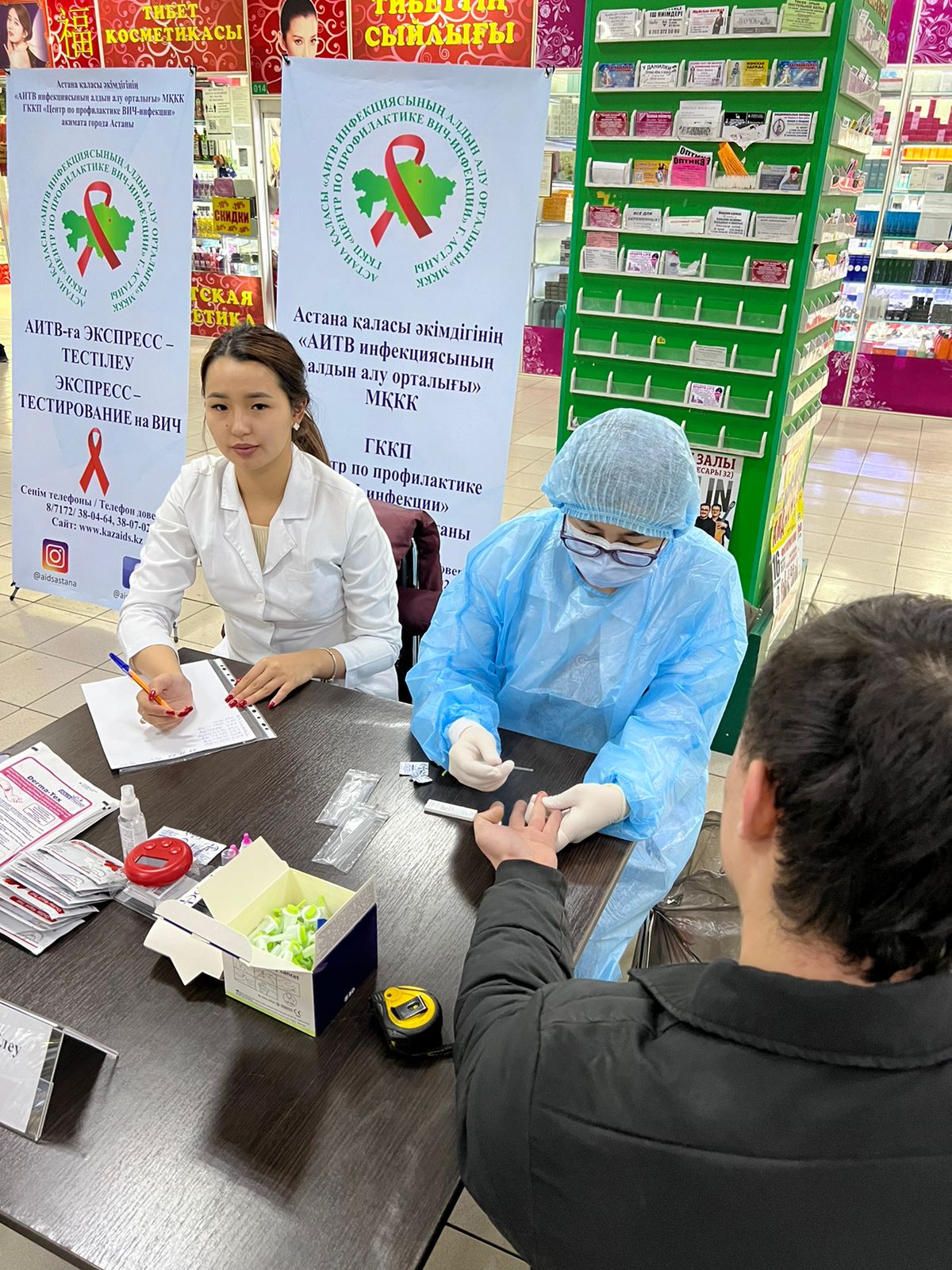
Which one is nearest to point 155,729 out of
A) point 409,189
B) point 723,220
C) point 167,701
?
point 167,701

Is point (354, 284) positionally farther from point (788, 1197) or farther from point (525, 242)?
point (788, 1197)

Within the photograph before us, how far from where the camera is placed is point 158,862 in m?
1.26

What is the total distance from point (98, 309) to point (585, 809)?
9.52ft

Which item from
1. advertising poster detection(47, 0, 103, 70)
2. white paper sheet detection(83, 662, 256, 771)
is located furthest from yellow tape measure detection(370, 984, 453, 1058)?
advertising poster detection(47, 0, 103, 70)

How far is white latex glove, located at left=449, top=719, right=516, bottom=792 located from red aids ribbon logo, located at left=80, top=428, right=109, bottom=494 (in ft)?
8.49

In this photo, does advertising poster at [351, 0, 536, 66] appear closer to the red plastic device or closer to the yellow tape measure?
the red plastic device

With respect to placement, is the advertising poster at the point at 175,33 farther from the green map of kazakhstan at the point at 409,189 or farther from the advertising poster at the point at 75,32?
the green map of kazakhstan at the point at 409,189

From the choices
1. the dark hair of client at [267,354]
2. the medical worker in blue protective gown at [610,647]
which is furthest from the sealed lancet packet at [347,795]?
the dark hair of client at [267,354]

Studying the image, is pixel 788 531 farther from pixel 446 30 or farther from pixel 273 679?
pixel 446 30

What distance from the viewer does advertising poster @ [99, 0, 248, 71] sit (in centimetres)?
764

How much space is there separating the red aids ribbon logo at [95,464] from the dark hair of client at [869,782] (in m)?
3.39

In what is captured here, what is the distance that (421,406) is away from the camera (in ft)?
9.86

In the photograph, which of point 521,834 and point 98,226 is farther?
Answer: point 98,226

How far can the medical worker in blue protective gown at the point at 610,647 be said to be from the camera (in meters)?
1.54
